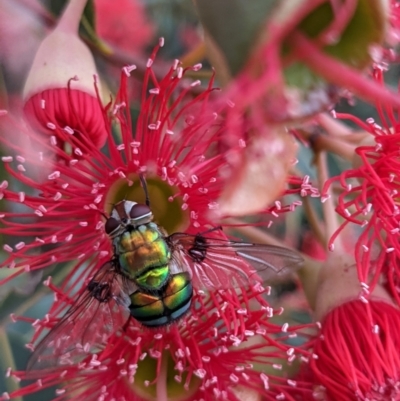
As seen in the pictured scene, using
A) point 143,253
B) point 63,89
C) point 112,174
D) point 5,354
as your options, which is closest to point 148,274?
point 143,253

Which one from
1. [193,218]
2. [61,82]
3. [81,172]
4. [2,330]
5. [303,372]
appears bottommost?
[303,372]

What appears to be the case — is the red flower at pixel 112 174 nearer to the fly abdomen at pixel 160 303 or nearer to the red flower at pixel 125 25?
the fly abdomen at pixel 160 303

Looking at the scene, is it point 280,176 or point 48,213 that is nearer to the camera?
point 280,176

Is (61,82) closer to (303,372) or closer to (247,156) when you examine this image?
(247,156)

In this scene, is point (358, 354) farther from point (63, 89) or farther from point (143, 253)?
point (63, 89)

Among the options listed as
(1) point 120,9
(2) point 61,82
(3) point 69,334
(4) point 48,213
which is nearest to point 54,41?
(2) point 61,82

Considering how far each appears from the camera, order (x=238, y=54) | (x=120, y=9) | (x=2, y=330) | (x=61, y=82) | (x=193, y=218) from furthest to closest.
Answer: (x=120, y=9) → (x=2, y=330) → (x=193, y=218) → (x=61, y=82) → (x=238, y=54)

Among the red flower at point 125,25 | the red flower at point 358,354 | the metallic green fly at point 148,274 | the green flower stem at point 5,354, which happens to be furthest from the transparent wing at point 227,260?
the red flower at point 125,25

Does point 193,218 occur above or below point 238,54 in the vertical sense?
below
